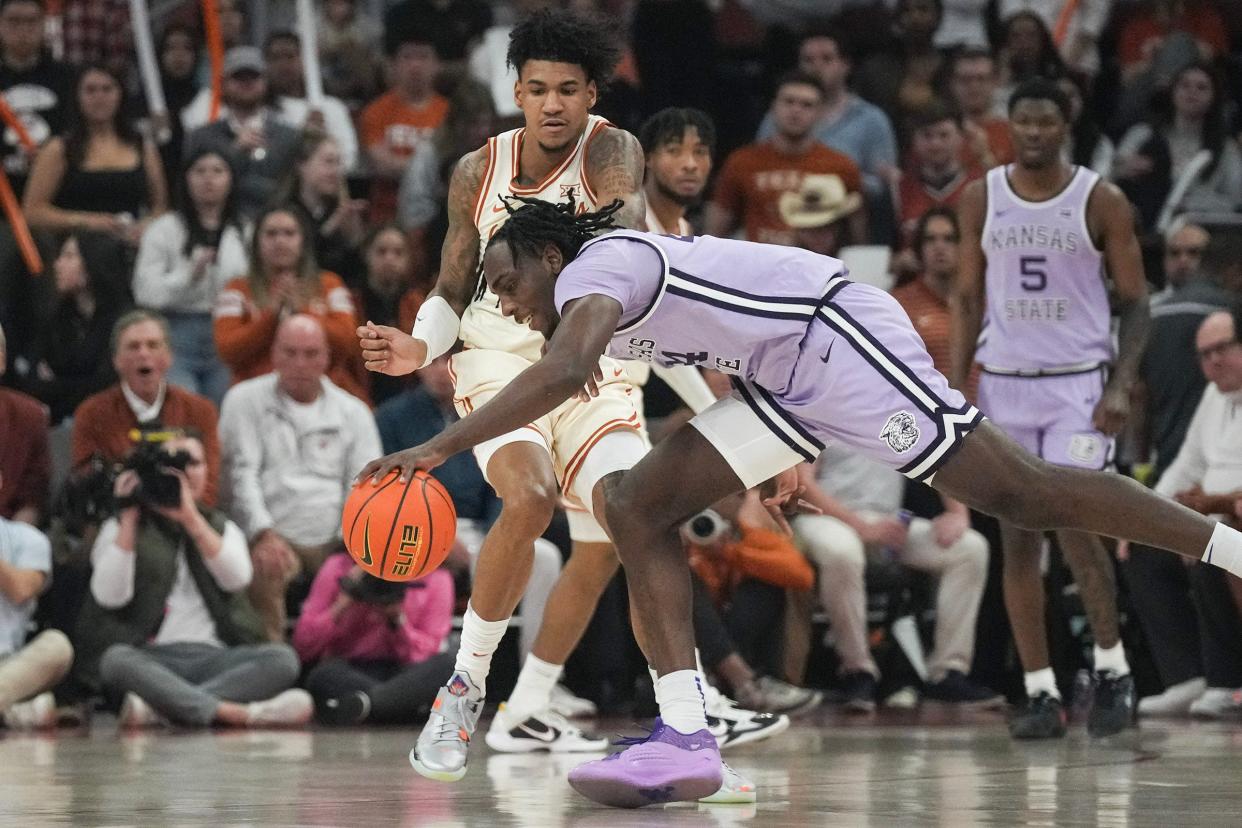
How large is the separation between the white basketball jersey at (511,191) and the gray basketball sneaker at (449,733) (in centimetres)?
120

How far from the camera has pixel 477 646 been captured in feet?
19.7

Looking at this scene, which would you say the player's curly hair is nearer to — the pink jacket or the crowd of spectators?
the crowd of spectators

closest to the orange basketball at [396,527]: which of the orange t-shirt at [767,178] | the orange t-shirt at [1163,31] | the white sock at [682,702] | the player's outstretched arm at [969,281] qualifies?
the white sock at [682,702]

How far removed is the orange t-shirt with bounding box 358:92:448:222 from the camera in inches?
468

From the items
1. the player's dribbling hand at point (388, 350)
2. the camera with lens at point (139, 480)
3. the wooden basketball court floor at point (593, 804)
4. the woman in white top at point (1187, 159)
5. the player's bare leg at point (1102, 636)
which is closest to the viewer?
the wooden basketball court floor at point (593, 804)

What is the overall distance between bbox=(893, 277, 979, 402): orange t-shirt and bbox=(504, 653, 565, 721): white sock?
12.0 feet

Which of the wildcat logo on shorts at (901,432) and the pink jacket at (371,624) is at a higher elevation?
the wildcat logo on shorts at (901,432)

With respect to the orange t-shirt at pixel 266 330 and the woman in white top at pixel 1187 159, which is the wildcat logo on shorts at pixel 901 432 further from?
the woman in white top at pixel 1187 159

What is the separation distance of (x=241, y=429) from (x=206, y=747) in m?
2.41

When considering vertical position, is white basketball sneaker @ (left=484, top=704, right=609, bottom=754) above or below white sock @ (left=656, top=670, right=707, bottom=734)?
below

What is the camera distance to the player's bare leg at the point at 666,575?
5.10 meters

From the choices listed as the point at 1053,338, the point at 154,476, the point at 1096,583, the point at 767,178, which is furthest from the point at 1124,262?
the point at 154,476

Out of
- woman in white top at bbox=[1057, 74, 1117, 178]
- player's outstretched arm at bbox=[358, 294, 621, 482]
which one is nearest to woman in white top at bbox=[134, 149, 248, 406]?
woman in white top at bbox=[1057, 74, 1117, 178]

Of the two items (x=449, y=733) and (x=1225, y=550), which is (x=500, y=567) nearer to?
(x=449, y=733)
